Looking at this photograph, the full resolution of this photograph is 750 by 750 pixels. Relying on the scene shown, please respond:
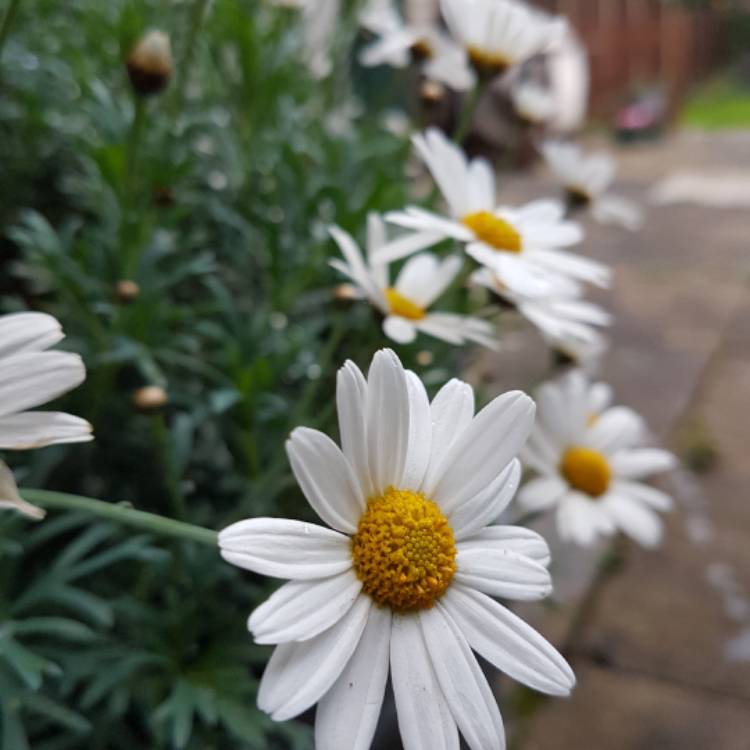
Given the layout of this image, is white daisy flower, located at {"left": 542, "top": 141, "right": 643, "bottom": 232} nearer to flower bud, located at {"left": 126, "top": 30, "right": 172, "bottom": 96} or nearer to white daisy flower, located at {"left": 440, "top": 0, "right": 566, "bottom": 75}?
white daisy flower, located at {"left": 440, "top": 0, "right": 566, "bottom": 75}

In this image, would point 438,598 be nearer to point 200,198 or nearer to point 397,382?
point 397,382

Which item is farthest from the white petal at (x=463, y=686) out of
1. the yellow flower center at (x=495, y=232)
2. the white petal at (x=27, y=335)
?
the yellow flower center at (x=495, y=232)

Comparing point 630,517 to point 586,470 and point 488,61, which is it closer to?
point 586,470

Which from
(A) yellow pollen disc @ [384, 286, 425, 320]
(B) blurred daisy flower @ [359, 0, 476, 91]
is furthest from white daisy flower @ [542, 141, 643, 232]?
(A) yellow pollen disc @ [384, 286, 425, 320]

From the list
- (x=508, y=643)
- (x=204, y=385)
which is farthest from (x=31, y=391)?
(x=204, y=385)

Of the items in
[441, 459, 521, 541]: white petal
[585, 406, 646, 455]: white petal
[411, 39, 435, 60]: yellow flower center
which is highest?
[411, 39, 435, 60]: yellow flower center
